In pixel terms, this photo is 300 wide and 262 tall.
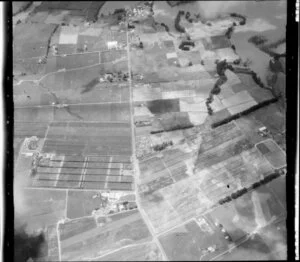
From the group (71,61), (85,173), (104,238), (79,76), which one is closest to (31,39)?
(71,61)

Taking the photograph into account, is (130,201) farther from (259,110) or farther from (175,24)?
(175,24)

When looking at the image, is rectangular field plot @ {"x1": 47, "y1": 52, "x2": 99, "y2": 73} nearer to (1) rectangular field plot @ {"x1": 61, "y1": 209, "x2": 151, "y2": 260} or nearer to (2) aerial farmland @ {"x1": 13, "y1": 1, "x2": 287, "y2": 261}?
A: (2) aerial farmland @ {"x1": 13, "y1": 1, "x2": 287, "y2": 261}

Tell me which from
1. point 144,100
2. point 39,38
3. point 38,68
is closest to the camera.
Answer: point 144,100

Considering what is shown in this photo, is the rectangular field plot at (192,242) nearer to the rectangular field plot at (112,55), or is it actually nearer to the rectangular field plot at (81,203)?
the rectangular field plot at (81,203)

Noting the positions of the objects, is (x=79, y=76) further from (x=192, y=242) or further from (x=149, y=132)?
(x=192, y=242)

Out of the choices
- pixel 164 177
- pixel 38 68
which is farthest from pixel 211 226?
pixel 38 68

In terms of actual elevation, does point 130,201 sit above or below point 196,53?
below

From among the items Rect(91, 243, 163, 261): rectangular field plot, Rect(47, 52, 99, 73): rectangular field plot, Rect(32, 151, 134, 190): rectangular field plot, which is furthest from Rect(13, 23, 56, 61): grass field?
Rect(91, 243, 163, 261): rectangular field plot
